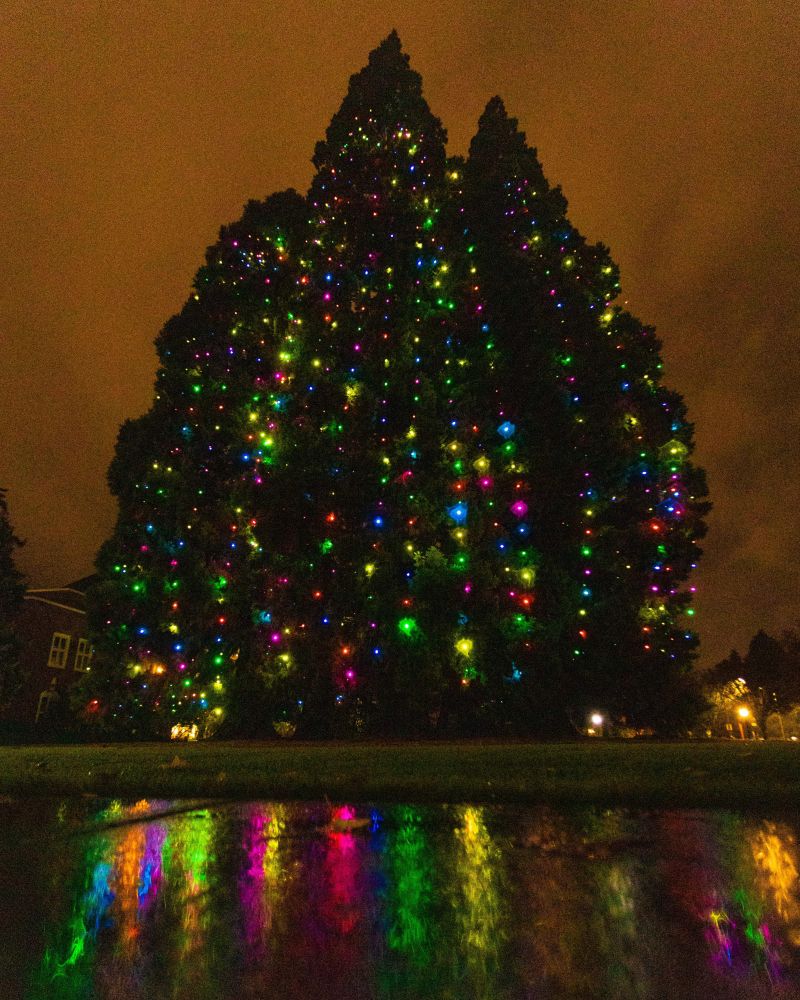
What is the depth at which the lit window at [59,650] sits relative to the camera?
128 feet

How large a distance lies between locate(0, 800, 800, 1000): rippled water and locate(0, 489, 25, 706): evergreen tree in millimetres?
29913

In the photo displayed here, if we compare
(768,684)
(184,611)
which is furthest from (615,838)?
(768,684)

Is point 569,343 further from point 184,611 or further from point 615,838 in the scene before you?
point 615,838

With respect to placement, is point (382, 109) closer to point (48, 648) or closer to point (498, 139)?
point (498, 139)

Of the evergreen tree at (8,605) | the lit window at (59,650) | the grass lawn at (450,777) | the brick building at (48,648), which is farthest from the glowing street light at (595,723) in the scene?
the lit window at (59,650)

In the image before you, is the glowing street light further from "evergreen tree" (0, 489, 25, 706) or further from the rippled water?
"evergreen tree" (0, 489, 25, 706)

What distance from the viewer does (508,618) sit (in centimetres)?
1271

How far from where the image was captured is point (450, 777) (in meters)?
5.41

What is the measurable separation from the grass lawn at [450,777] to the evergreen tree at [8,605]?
25400 mm

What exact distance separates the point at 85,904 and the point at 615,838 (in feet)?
8.80

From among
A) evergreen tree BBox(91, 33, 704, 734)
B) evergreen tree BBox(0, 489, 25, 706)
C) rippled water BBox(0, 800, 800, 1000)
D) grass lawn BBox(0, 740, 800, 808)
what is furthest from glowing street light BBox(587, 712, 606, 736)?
evergreen tree BBox(0, 489, 25, 706)

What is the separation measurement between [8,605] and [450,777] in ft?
103

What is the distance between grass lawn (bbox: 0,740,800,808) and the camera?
4.67 m

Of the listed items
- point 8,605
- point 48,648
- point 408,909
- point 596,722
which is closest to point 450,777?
point 408,909
